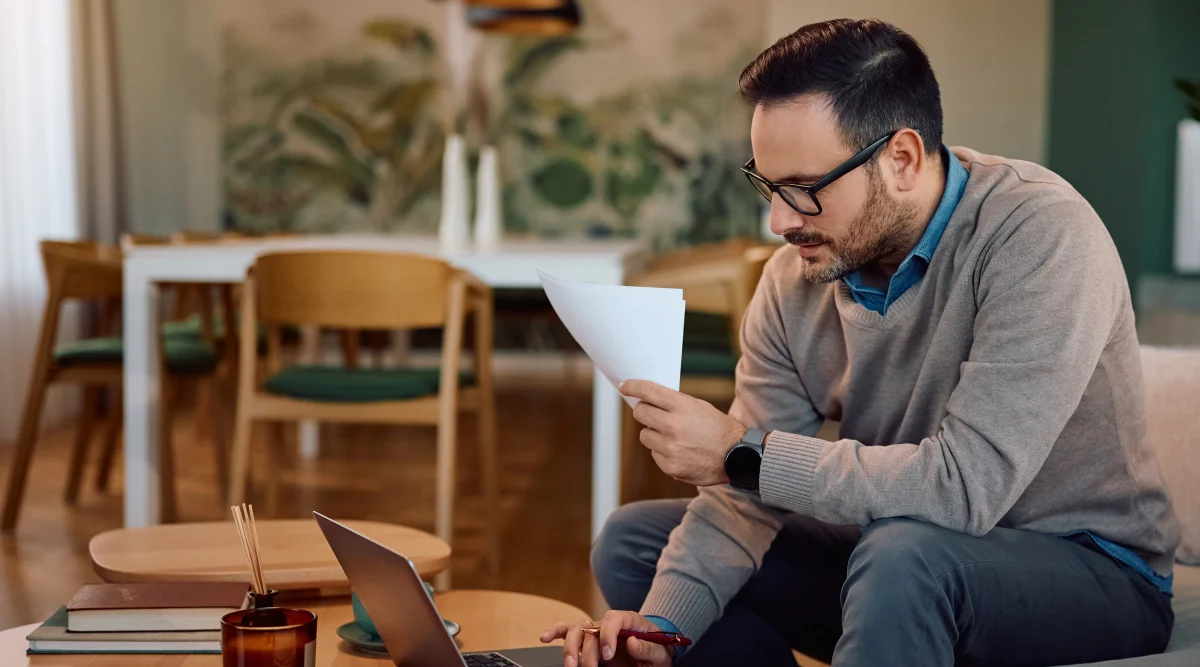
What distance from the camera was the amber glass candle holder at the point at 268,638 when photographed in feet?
3.46

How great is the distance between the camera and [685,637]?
130 cm

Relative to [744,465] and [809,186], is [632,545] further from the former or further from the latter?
[809,186]

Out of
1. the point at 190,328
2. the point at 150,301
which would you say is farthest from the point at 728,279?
the point at 190,328

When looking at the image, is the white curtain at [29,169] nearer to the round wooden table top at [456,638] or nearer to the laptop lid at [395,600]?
the round wooden table top at [456,638]

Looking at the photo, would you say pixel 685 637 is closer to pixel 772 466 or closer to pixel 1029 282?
pixel 772 466

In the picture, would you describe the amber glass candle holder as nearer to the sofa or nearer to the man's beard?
the man's beard

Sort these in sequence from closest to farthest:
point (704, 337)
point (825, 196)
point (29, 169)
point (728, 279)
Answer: point (825, 196) < point (728, 279) < point (704, 337) < point (29, 169)

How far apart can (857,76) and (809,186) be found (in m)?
0.13

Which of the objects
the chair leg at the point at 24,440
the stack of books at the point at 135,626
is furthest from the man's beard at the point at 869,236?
the chair leg at the point at 24,440

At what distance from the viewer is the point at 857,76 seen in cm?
127

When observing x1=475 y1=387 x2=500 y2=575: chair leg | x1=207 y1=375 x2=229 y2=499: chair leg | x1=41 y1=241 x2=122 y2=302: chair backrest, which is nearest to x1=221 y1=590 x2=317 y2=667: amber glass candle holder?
x1=475 y1=387 x2=500 y2=575: chair leg

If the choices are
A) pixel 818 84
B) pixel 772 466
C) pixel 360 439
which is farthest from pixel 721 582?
pixel 360 439

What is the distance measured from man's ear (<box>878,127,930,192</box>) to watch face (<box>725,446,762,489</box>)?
13.8 inches

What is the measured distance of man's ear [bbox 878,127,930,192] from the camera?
4.23 feet
